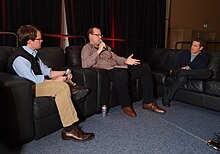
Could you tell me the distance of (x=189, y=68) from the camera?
117 inches

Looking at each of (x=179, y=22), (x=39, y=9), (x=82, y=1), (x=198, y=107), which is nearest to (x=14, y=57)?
(x=39, y=9)

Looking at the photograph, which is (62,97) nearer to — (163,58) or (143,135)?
(143,135)

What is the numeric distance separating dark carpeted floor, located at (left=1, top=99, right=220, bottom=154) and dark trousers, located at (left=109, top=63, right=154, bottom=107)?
0.19 m

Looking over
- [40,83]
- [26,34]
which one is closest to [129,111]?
[40,83]

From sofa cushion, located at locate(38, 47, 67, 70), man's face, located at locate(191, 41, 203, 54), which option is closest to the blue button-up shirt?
sofa cushion, located at locate(38, 47, 67, 70)

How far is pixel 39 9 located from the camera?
310 centimetres

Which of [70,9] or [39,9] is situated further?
[70,9]

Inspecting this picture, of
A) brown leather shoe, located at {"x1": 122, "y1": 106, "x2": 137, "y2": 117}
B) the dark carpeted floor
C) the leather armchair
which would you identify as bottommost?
the dark carpeted floor

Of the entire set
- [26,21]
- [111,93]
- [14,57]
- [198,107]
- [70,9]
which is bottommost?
[198,107]

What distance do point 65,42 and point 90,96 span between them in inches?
60.6

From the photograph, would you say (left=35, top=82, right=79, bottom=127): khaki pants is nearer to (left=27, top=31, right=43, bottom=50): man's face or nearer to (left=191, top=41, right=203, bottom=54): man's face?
(left=27, top=31, right=43, bottom=50): man's face

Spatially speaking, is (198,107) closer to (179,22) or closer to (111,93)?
(111,93)

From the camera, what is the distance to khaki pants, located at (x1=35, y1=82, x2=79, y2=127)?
6.03 feet

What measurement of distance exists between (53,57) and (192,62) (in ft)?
6.20
